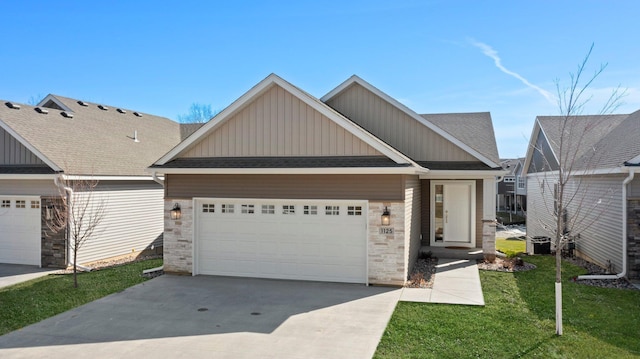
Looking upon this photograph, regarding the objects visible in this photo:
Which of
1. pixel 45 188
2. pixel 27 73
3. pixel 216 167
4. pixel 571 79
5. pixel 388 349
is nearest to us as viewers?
pixel 388 349

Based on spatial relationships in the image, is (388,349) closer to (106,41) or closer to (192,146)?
(192,146)

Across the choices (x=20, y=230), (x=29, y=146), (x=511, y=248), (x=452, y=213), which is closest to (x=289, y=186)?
(x=452, y=213)

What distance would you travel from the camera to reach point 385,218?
11.2 metres

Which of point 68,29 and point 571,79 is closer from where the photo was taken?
point 571,79

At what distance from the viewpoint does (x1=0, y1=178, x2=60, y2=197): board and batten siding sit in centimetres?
1409

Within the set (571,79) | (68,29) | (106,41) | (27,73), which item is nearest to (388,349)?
(571,79)

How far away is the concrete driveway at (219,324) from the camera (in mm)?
7273

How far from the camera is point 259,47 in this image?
21.5m

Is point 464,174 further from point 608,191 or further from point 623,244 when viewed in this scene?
point 623,244

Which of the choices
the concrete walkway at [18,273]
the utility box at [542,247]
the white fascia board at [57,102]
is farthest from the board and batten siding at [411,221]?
the white fascia board at [57,102]

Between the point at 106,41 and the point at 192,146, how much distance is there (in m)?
14.9

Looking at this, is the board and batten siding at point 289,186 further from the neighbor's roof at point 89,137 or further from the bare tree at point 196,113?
the bare tree at point 196,113

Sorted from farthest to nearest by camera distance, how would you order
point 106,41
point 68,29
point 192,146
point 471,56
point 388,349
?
point 106,41, point 68,29, point 471,56, point 192,146, point 388,349

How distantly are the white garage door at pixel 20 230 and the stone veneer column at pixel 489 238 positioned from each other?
554 inches
